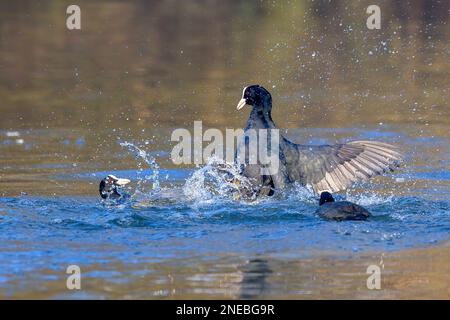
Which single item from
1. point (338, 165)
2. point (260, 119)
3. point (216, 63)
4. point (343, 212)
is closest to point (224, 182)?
point (260, 119)

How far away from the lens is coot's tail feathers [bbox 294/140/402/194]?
8133 millimetres

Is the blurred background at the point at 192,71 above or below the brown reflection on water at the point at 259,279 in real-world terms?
above

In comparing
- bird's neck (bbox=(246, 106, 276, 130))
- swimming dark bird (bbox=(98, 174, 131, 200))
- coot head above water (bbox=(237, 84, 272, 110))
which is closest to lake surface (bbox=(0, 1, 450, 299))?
swimming dark bird (bbox=(98, 174, 131, 200))

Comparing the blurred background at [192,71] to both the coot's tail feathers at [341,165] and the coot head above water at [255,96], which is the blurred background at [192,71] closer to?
the coot head above water at [255,96]

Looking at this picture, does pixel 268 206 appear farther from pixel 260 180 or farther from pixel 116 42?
pixel 116 42

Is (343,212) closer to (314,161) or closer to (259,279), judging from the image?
(314,161)

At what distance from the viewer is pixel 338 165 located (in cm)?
821

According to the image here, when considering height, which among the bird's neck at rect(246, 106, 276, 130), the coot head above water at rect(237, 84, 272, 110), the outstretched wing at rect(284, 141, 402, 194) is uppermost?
the coot head above water at rect(237, 84, 272, 110)

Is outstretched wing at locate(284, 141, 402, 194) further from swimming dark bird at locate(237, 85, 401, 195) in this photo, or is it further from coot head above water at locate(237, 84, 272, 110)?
coot head above water at locate(237, 84, 272, 110)

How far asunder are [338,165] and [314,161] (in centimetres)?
21

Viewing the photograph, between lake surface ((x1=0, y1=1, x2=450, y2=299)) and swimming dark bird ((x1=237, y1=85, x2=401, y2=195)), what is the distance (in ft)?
0.63

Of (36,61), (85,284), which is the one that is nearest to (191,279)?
(85,284)

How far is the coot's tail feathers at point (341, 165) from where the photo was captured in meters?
8.13

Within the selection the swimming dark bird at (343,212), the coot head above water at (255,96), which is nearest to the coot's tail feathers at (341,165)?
the coot head above water at (255,96)
